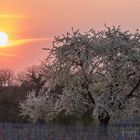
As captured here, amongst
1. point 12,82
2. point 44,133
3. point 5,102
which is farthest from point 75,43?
point 12,82

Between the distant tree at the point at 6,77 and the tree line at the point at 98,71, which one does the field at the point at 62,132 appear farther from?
the distant tree at the point at 6,77

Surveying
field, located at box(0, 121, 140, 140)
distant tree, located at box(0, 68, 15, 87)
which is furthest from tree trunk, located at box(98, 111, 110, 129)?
distant tree, located at box(0, 68, 15, 87)

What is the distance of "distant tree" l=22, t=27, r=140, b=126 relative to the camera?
29.6 metres

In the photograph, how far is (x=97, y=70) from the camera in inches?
1199

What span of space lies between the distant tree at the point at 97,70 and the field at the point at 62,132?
4922mm

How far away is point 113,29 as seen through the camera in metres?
31.0

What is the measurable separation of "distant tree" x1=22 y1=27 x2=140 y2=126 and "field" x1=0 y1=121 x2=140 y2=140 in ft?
16.1

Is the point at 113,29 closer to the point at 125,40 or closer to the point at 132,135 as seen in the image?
the point at 125,40

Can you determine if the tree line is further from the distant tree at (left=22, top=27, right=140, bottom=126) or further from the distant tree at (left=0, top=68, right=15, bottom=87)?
the distant tree at (left=0, top=68, right=15, bottom=87)

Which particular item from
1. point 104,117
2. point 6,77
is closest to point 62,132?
point 104,117

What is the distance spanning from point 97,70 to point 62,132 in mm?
7631

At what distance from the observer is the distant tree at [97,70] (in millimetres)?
29609

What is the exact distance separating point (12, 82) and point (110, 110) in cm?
6150

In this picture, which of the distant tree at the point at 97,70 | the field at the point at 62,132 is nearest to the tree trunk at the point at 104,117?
the distant tree at the point at 97,70
